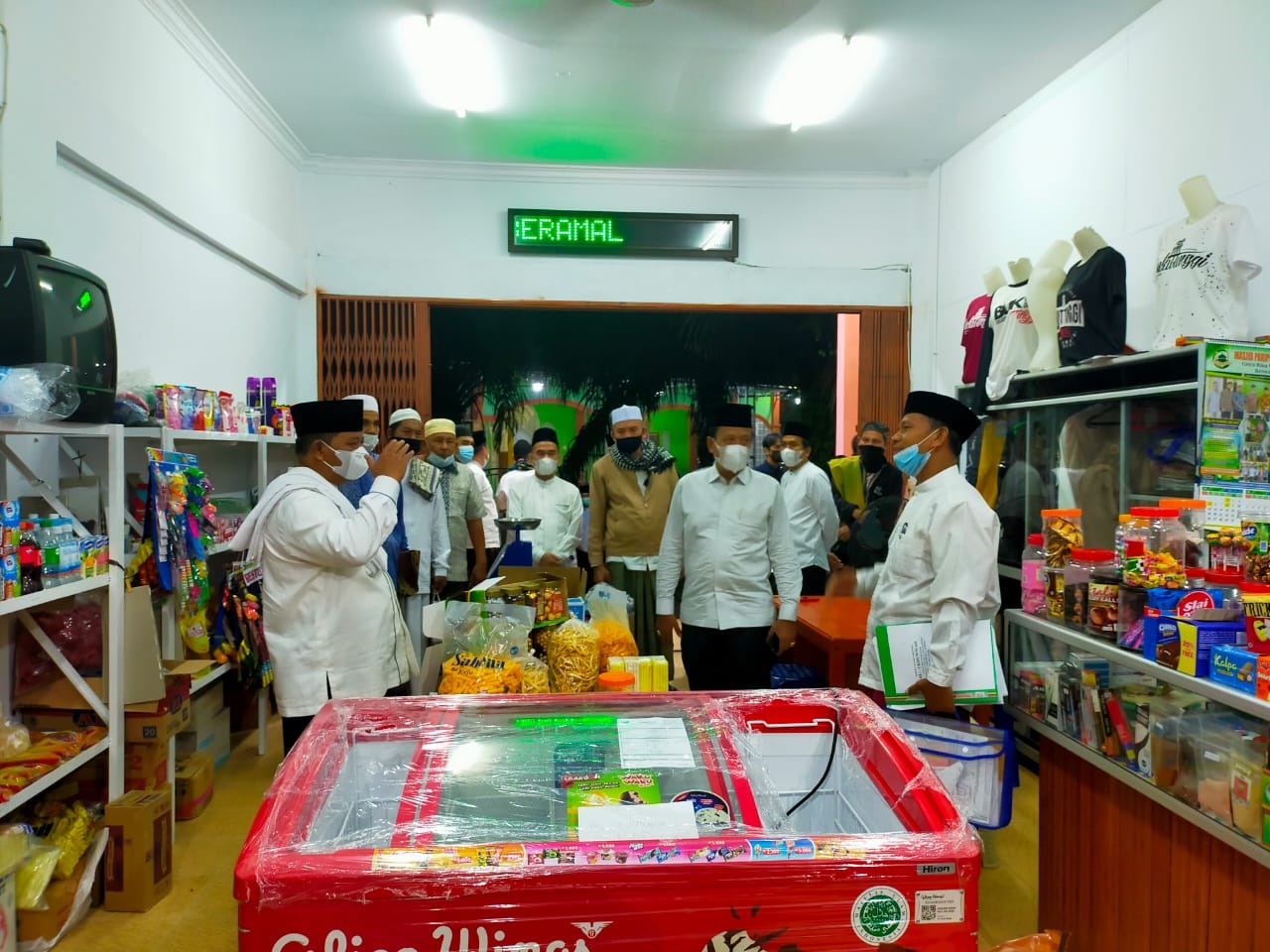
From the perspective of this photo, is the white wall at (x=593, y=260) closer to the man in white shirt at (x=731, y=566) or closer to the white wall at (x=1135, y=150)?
the white wall at (x=1135, y=150)

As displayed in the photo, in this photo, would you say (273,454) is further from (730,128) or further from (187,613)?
(730,128)

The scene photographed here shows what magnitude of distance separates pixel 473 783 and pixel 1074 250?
156 inches

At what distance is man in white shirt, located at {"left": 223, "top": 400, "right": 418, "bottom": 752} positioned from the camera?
90.6 inches

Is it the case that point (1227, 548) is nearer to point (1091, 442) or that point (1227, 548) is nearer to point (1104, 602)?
point (1104, 602)

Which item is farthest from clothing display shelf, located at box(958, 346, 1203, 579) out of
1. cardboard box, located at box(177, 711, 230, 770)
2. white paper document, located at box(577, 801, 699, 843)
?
cardboard box, located at box(177, 711, 230, 770)

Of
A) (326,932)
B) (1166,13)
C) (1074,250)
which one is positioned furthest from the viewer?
(1074,250)

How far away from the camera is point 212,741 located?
3.42 metres

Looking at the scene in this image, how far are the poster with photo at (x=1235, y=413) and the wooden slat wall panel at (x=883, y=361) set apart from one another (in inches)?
116

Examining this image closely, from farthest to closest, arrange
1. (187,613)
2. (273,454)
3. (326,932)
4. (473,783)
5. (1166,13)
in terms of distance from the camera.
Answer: (273,454) → (1166,13) → (187,613) → (473,783) → (326,932)

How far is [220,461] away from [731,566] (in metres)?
2.56

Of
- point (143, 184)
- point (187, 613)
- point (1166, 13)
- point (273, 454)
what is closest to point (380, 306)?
point (273, 454)

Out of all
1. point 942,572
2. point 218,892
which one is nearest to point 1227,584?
point 942,572

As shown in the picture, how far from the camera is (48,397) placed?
1.99 meters

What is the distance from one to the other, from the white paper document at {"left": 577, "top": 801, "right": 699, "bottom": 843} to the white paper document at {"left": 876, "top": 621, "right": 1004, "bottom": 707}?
1261 millimetres
